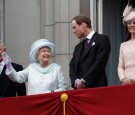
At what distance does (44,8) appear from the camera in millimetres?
11367

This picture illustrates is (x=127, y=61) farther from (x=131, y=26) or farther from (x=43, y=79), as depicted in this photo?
(x=43, y=79)

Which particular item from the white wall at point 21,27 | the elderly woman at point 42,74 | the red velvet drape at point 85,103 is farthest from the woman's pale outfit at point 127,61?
the white wall at point 21,27

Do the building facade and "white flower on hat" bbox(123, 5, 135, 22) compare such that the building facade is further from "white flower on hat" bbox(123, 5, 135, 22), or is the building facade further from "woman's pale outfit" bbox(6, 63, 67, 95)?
"white flower on hat" bbox(123, 5, 135, 22)

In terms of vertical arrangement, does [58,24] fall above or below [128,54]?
above

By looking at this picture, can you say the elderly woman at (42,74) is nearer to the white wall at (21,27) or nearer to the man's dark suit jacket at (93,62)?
the man's dark suit jacket at (93,62)

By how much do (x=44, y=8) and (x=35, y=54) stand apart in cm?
326

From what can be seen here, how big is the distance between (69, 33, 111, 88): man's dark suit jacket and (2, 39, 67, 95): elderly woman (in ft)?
0.79

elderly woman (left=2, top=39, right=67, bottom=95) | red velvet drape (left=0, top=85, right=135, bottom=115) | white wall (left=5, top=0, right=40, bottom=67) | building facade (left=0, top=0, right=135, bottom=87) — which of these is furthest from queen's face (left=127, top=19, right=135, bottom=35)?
white wall (left=5, top=0, right=40, bottom=67)

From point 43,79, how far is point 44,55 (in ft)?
1.03

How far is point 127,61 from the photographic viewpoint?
7.87m

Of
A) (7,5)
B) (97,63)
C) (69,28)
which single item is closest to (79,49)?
(97,63)

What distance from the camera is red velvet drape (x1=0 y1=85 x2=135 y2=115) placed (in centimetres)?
721

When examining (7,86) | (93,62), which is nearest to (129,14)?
(93,62)

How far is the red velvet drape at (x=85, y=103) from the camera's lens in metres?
7.21
